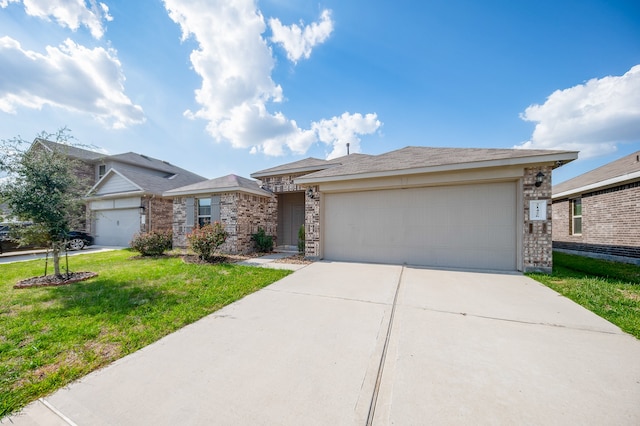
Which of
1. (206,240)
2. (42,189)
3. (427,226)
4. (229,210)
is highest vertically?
(42,189)

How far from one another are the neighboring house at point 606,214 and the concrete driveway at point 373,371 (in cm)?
715

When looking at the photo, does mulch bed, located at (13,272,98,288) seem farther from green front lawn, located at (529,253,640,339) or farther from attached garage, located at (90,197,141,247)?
green front lawn, located at (529,253,640,339)

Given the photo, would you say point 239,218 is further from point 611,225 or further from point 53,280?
point 611,225

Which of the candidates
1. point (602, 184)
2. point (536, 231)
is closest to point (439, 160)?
point (536, 231)

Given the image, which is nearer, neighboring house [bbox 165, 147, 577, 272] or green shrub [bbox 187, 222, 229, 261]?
neighboring house [bbox 165, 147, 577, 272]

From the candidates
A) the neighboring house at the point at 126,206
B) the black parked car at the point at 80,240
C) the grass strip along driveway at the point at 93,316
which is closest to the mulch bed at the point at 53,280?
the grass strip along driveway at the point at 93,316

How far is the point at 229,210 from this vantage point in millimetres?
9914

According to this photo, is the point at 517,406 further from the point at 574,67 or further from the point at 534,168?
the point at 574,67

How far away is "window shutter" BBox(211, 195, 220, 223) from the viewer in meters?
10.1

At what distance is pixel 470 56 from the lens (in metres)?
7.93

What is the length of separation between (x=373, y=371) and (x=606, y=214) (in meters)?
12.0

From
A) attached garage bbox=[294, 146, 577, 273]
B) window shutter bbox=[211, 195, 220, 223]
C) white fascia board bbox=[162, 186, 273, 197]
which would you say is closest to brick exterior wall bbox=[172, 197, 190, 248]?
white fascia board bbox=[162, 186, 273, 197]

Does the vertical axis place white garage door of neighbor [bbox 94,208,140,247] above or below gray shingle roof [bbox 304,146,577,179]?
below

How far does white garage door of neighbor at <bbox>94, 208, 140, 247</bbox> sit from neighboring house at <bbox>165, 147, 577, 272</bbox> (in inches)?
414
